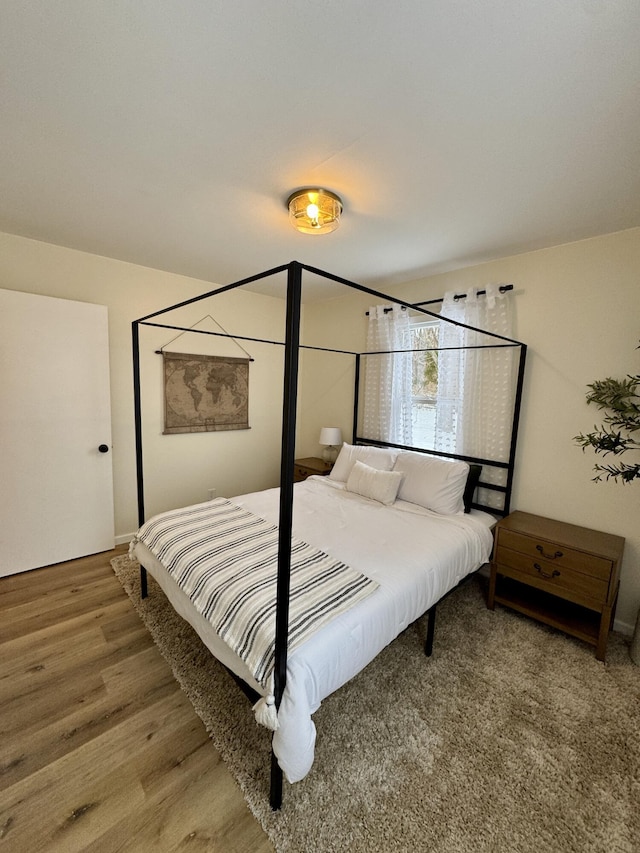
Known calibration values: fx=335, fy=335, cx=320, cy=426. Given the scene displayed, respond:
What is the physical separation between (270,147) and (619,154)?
1.47 m

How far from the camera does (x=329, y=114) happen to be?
126cm

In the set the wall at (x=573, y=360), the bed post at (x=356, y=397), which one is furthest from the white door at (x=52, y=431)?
the wall at (x=573, y=360)

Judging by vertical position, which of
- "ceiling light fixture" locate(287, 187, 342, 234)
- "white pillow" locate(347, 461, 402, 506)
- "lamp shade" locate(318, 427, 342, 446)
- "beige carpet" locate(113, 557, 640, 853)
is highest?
"ceiling light fixture" locate(287, 187, 342, 234)

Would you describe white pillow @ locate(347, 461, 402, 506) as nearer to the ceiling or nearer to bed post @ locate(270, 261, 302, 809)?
bed post @ locate(270, 261, 302, 809)

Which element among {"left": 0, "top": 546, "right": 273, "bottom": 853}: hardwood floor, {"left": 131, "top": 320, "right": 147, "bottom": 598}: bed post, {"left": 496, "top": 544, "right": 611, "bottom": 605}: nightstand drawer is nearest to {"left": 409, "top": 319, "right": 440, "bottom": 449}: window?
{"left": 496, "top": 544, "right": 611, "bottom": 605}: nightstand drawer

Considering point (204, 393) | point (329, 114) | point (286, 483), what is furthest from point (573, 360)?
point (204, 393)

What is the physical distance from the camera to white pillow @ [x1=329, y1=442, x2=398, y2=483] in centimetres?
291

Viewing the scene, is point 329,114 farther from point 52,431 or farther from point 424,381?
point 52,431

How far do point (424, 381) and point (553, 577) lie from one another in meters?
1.76

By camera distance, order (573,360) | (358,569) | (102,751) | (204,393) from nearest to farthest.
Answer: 1. (102,751)
2. (358,569)
3. (573,360)
4. (204,393)

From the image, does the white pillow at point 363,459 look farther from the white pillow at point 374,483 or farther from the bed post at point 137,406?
the bed post at point 137,406

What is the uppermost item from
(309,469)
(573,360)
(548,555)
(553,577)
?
(573,360)

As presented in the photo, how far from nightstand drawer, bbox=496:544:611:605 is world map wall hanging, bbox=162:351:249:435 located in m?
2.78

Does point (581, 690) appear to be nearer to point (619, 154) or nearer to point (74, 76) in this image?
point (619, 154)
